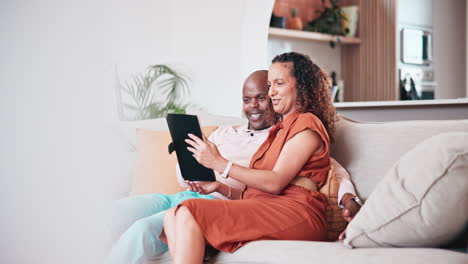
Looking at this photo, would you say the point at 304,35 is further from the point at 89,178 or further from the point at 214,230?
the point at 214,230

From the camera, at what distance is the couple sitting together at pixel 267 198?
5.83 ft

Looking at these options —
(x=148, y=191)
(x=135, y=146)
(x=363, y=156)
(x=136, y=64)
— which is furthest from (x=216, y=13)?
(x=363, y=156)

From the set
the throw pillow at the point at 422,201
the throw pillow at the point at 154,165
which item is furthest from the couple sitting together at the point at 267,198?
the throw pillow at the point at 422,201

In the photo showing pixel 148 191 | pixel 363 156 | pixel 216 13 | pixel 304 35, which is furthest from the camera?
pixel 304 35

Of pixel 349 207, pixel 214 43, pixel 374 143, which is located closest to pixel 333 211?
pixel 349 207

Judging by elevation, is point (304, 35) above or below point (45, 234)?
above

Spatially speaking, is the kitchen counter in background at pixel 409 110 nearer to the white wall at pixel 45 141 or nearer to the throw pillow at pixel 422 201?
the throw pillow at pixel 422 201

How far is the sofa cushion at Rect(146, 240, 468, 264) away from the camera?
145 cm

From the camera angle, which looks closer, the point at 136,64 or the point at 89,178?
the point at 89,178

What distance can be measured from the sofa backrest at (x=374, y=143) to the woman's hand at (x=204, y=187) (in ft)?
1.62

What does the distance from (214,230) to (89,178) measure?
866 mm

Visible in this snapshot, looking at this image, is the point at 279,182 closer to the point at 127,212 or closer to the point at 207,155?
the point at 207,155

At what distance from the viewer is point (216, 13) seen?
4.34 m

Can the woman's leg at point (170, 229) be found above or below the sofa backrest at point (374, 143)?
below
